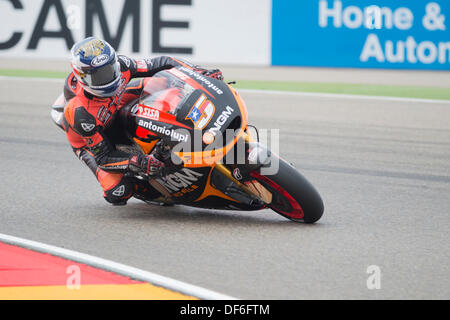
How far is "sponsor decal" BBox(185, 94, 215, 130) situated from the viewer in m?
5.34

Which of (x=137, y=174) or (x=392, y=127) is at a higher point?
(x=137, y=174)

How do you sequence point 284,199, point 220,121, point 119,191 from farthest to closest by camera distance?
point 119,191
point 284,199
point 220,121

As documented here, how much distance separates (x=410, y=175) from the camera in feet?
25.8

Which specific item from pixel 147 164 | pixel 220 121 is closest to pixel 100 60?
pixel 147 164

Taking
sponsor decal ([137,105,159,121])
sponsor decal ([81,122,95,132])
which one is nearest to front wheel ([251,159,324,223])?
sponsor decal ([137,105,159,121])

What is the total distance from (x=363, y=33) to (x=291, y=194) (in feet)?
36.1

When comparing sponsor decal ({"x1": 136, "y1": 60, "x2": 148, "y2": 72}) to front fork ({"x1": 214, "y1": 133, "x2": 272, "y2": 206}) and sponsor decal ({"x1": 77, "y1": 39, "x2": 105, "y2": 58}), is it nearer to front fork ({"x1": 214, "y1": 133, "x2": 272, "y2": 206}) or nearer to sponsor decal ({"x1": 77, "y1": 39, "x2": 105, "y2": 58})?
sponsor decal ({"x1": 77, "y1": 39, "x2": 105, "y2": 58})

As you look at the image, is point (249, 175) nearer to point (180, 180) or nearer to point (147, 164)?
point (180, 180)

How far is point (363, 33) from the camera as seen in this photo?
16031 millimetres

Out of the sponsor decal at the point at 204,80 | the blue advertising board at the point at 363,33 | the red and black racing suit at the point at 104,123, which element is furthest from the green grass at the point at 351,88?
the sponsor decal at the point at 204,80

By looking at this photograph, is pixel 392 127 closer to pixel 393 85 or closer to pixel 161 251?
pixel 393 85
